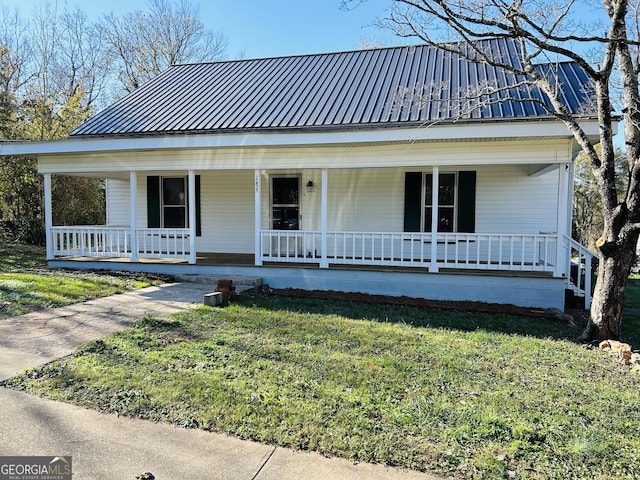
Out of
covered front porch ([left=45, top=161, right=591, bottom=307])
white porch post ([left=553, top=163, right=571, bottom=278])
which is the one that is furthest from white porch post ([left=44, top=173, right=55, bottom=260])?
white porch post ([left=553, top=163, right=571, bottom=278])

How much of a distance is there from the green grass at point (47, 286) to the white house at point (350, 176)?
86 centimetres

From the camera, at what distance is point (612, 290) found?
581cm

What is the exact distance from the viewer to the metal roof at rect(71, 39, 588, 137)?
8656mm

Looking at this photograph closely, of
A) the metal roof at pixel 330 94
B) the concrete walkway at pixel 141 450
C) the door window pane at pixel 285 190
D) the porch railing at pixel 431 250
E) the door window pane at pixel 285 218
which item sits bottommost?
the concrete walkway at pixel 141 450

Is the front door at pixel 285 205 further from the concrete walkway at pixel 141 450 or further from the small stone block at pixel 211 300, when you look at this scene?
the concrete walkway at pixel 141 450

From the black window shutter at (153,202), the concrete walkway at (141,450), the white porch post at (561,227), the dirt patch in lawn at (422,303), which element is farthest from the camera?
the black window shutter at (153,202)

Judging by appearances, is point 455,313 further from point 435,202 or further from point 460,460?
point 460,460

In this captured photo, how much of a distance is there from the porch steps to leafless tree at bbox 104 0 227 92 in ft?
70.8

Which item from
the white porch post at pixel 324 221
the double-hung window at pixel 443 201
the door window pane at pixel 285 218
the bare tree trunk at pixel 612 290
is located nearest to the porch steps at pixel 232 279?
the white porch post at pixel 324 221

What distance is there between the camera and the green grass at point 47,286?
6820mm

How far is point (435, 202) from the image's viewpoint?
7.98m

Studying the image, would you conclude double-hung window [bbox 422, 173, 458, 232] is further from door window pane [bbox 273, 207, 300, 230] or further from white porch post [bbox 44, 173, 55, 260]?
white porch post [bbox 44, 173, 55, 260]

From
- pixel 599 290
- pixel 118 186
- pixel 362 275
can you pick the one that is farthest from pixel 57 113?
pixel 599 290

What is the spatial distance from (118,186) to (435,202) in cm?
960
